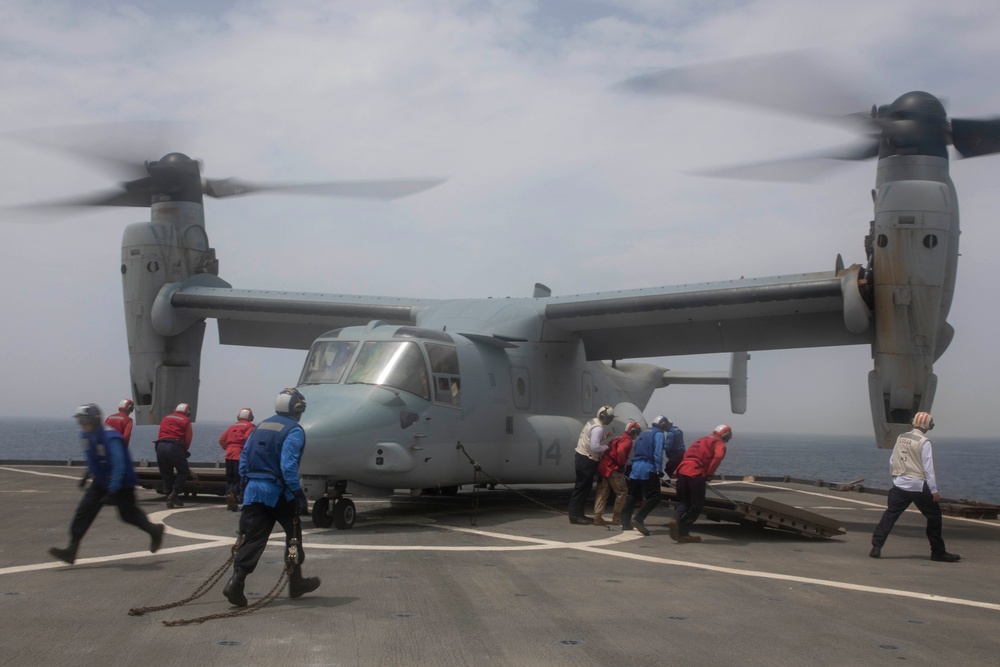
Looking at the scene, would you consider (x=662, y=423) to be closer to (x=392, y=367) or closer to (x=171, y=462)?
(x=392, y=367)

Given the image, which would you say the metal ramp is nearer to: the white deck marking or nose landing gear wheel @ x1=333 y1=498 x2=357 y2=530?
the white deck marking

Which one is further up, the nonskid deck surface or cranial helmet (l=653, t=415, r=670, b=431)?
cranial helmet (l=653, t=415, r=670, b=431)

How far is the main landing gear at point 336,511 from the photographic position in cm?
1145

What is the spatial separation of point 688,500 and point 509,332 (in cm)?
537

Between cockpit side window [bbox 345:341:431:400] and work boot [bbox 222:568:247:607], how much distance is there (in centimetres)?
559

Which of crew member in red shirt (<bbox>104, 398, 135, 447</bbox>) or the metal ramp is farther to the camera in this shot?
crew member in red shirt (<bbox>104, 398, 135, 447</bbox>)

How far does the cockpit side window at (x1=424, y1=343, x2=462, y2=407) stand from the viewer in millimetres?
13063

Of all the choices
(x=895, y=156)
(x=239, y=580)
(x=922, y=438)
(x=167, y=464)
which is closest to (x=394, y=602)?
(x=239, y=580)

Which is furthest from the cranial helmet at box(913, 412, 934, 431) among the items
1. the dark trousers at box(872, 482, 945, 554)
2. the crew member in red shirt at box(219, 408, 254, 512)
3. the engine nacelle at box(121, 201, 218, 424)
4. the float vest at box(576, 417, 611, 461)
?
the engine nacelle at box(121, 201, 218, 424)

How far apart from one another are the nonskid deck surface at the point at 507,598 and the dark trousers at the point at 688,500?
322mm

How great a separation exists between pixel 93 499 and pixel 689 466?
685 centimetres

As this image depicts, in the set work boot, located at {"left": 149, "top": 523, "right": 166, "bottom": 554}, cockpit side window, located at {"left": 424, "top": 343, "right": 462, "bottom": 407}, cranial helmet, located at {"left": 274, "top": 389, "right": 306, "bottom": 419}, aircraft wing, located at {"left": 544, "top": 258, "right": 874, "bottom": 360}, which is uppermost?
aircraft wing, located at {"left": 544, "top": 258, "right": 874, "bottom": 360}

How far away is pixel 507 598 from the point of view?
7320mm

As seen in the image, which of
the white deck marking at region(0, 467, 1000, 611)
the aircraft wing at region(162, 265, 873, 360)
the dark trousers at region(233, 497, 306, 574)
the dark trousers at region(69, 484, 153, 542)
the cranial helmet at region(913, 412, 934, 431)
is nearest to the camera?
the dark trousers at region(233, 497, 306, 574)
